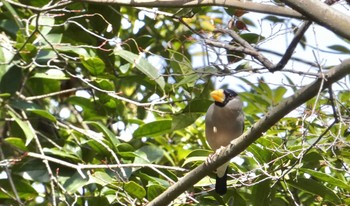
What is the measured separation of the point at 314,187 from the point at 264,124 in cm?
106

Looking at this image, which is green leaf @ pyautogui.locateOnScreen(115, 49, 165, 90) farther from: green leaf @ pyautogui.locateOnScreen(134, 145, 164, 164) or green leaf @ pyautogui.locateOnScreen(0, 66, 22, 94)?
green leaf @ pyautogui.locateOnScreen(0, 66, 22, 94)

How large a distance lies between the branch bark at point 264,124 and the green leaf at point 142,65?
86 centimetres

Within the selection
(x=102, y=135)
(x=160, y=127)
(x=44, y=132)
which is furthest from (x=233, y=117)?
(x=44, y=132)

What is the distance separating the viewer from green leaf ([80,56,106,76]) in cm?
383

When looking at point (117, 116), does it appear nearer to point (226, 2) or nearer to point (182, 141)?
point (182, 141)

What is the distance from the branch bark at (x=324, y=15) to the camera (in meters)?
2.42

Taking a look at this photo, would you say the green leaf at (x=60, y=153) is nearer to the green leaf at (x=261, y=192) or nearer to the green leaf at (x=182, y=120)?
the green leaf at (x=182, y=120)

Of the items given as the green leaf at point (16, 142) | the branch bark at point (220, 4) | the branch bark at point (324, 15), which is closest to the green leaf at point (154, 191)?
the green leaf at point (16, 142)

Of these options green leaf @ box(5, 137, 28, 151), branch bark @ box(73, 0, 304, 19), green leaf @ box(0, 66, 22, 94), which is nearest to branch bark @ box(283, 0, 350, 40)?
branch bark @ box(73, 0, 304, 19)

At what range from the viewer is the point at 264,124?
2545mm

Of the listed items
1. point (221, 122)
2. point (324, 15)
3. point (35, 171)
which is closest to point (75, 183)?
point (35, 171)

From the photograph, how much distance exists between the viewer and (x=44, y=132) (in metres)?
4.15

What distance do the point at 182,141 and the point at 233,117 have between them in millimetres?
649

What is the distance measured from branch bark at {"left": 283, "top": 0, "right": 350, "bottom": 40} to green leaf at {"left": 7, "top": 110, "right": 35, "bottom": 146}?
5.15 feet
